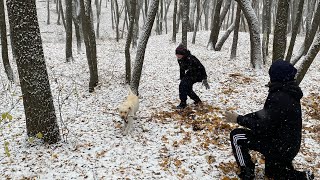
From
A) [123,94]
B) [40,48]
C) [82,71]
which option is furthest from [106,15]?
[40,48]

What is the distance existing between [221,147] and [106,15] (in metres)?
45.5

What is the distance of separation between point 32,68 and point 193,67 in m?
3.99

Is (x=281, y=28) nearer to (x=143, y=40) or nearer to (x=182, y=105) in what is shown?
(x=182, y=105)

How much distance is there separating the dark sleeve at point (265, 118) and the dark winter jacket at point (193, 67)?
3.49 meters

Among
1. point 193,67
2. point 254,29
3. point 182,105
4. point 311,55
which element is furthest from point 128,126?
point 254,29

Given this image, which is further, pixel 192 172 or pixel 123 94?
pixel 123 94

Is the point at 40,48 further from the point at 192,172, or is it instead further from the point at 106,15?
the point at 106,15

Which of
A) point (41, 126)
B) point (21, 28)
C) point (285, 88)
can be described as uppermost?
point (21, 28)

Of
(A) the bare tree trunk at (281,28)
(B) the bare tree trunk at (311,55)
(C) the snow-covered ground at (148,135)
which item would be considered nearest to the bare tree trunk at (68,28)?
(C) the snow-covered ground at (148,135)

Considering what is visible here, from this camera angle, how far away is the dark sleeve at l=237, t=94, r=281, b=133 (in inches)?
144

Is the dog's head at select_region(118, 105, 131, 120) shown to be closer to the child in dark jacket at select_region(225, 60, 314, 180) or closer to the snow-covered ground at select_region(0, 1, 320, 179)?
the snow-covered ground at select_region(0, 1, 320, 179)

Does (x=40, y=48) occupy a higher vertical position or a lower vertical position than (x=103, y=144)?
higher

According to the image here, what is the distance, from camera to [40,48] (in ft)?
16.8

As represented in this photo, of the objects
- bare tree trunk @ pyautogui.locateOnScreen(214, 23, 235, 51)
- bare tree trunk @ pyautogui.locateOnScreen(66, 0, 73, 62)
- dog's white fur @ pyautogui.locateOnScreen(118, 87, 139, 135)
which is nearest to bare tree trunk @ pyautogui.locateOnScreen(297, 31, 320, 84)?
dog's white fur @ pyautogui.locateOnScreen(118, 87, 139, 135)
